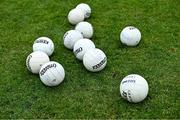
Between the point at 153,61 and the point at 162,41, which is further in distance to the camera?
the point at 162,41

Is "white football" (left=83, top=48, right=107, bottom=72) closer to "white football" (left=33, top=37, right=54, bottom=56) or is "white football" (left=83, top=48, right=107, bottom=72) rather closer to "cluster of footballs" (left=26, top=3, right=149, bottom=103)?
"cluster of footballs" (left=26, top=3, right=149, bottom=103)

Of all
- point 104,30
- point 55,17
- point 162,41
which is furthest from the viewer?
point 55,17

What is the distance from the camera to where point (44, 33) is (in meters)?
7.30

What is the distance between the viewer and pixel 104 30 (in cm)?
727

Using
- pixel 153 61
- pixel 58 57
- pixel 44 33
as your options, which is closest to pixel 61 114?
pixel 58 57

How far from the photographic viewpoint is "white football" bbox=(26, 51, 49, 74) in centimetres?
583

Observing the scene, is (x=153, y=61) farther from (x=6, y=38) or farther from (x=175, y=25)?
(x=6, y=38)

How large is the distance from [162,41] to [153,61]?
73 centimetres

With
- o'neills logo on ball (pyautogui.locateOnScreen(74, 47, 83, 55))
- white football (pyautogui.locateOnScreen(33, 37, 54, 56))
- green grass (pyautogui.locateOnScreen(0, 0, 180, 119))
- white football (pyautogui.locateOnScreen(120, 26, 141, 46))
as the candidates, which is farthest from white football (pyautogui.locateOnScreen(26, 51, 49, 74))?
white football (pyautogui.locateOnScreen(120, 26, 141, 46))

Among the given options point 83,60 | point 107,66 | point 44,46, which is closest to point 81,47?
point 83,60

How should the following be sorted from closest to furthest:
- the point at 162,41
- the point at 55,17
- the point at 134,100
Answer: the point at 134,100 < the point at 162,41 < the point at 55,17

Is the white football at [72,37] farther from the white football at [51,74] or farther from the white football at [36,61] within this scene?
the white football at [51,74]

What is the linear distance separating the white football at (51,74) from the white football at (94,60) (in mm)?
447

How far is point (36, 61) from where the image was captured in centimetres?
582
